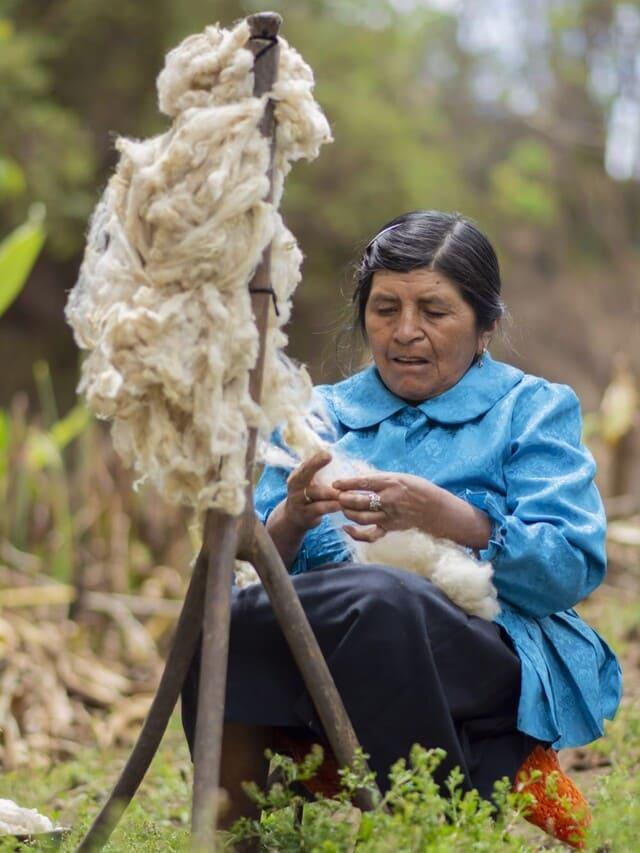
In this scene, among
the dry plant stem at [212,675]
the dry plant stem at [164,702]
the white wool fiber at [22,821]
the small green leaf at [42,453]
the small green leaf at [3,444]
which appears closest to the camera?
the dry plant stem at [212,675]

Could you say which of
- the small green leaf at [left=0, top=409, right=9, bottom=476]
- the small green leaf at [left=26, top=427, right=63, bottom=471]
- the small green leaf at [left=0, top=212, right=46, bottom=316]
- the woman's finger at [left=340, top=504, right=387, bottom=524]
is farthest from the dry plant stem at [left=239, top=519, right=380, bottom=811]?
the small green leaf at [left=26, top=427, right=63, bottom=471]

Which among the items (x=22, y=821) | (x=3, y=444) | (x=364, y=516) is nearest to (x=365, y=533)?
(x=364, y=516)

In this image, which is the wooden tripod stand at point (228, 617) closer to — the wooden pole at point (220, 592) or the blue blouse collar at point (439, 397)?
the wooden pole at point (220, 592)

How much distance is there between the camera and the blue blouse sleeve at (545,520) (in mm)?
2371

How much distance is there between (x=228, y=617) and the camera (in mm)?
2100

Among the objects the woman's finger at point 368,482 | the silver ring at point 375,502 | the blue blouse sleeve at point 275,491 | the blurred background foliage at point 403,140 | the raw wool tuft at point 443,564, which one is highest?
the blurred background foliage at point 403,140

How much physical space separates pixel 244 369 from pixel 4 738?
252cm

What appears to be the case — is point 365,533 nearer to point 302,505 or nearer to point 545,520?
point 302,505

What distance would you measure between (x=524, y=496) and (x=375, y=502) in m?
0.32

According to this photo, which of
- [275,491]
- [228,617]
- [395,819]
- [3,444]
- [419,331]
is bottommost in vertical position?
[395,819]

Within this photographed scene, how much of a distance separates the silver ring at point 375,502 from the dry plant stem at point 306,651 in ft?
0.75

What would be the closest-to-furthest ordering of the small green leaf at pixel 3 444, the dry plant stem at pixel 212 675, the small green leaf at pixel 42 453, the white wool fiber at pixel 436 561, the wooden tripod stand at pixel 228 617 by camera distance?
the dry plant stem at pixel 212 675
the wooden tripod stand at pixel 228 617
the white wool fiber at pixel 436 561
the small green leaf at pixel 3 444
the small green leaf at pixel 42 453

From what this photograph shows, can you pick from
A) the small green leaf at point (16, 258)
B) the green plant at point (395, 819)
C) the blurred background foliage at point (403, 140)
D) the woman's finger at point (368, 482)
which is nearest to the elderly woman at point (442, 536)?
the woman's finger at point (368, 482)

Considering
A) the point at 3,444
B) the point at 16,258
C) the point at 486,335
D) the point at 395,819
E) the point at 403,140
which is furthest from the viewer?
the point at 403,140
